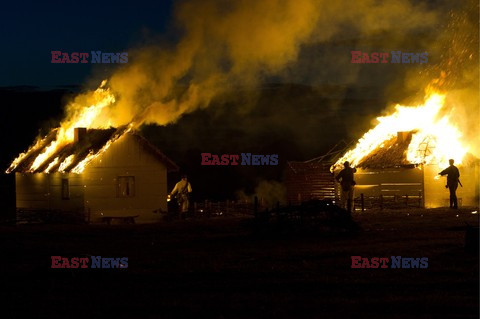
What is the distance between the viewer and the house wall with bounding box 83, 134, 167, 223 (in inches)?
1238

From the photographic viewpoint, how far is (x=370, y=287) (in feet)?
38.7

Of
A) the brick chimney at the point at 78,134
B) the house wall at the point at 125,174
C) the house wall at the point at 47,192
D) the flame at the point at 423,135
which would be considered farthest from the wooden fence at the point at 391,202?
the brick chimney at the point at 78,134

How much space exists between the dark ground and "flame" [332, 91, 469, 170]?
38.6 feet

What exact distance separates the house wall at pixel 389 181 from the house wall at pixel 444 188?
0.38 meters

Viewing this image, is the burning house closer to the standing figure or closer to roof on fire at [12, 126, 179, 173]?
the standing figure

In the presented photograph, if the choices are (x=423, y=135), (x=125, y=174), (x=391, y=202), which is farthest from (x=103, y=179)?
(x=423, y=135)

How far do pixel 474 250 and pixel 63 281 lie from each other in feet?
25.7

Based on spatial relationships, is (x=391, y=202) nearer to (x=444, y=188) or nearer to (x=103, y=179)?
(x=444, y=188)

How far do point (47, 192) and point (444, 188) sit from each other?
56.1ft

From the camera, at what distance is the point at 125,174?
32281mm

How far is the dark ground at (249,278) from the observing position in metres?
10.4

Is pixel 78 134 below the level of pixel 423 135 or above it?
above

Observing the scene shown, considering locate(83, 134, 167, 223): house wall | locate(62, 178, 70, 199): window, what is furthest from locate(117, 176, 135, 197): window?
locate(62, 178, 70, 199): window
